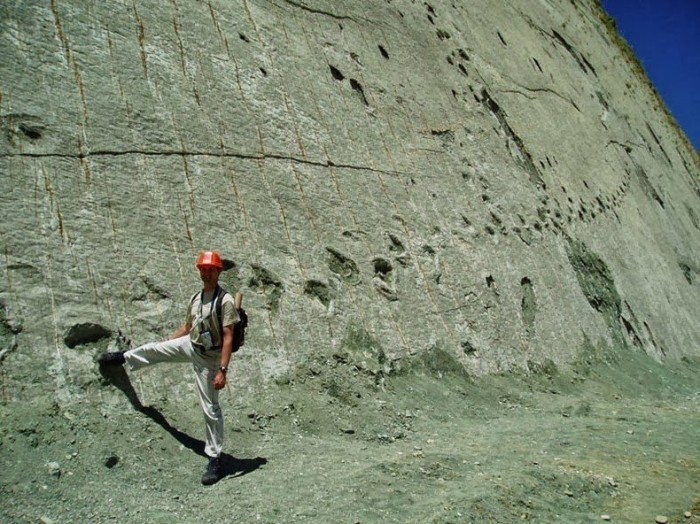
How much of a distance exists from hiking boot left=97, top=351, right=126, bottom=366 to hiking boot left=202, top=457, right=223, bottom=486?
2.68ft

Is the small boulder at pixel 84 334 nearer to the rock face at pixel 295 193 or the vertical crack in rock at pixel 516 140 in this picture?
the rock face at pixel 295 193

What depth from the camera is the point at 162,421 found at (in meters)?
3.62

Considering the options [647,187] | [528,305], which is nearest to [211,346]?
[528,305]

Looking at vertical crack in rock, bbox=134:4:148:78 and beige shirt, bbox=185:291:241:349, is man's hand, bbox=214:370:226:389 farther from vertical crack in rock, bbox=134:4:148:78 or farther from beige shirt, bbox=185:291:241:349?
vertical crack in rock, bbox=134:4:148:78

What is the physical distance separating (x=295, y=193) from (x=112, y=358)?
2213 millimetres

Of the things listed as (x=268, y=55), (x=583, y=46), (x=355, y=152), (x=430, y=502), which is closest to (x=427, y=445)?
(x=430, y=502)

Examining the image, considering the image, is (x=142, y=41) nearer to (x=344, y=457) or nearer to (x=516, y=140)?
(x=344, y=457)

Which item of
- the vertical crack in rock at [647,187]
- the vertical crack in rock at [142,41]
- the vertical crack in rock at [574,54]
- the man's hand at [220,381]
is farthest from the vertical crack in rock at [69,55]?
the vertical crack in rock at [647,187]

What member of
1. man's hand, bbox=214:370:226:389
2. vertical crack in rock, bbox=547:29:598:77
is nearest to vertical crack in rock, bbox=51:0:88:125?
man's hand, bbox=214:370:226:389

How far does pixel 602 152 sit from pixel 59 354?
11.6 meters

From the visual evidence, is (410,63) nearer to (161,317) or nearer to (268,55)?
(268,55)

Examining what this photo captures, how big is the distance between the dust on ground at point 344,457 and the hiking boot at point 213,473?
A: 0.05m

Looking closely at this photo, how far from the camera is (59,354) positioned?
3514mm

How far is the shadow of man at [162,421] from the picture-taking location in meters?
3.53
